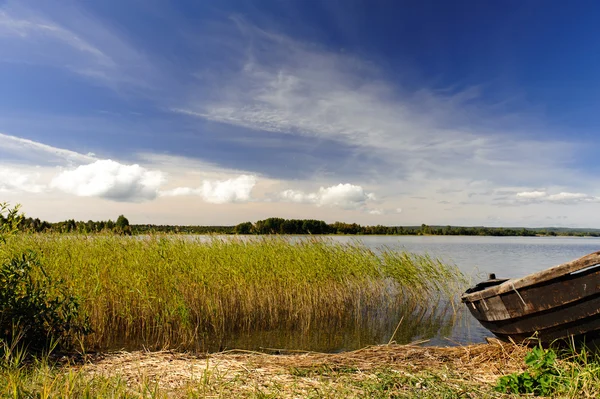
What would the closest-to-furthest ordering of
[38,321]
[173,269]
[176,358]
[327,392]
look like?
[327,392] < [176,358] < [38,321] < [173,269]

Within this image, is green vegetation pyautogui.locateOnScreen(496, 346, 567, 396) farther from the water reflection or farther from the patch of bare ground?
the water reflection

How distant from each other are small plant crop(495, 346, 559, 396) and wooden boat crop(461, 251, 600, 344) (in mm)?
630

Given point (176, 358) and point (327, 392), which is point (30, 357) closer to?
point (176, 358)

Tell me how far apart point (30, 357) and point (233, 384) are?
146 inches

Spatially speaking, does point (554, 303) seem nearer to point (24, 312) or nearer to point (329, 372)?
point (329, 372)

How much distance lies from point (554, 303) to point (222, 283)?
7.54 metres

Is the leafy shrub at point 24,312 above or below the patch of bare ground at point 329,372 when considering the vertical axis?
above

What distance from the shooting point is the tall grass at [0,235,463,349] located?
344 inches

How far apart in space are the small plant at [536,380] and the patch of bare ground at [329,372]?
0.24 m

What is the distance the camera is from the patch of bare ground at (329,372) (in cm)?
428

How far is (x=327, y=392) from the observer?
4109mm

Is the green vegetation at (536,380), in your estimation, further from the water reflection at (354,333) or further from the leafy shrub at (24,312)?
the leafy shrub at (24,312)

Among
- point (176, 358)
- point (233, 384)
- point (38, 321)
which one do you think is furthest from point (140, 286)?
point (233, 384)

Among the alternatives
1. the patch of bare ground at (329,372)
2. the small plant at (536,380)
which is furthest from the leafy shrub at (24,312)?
the small plant at (536,380)
